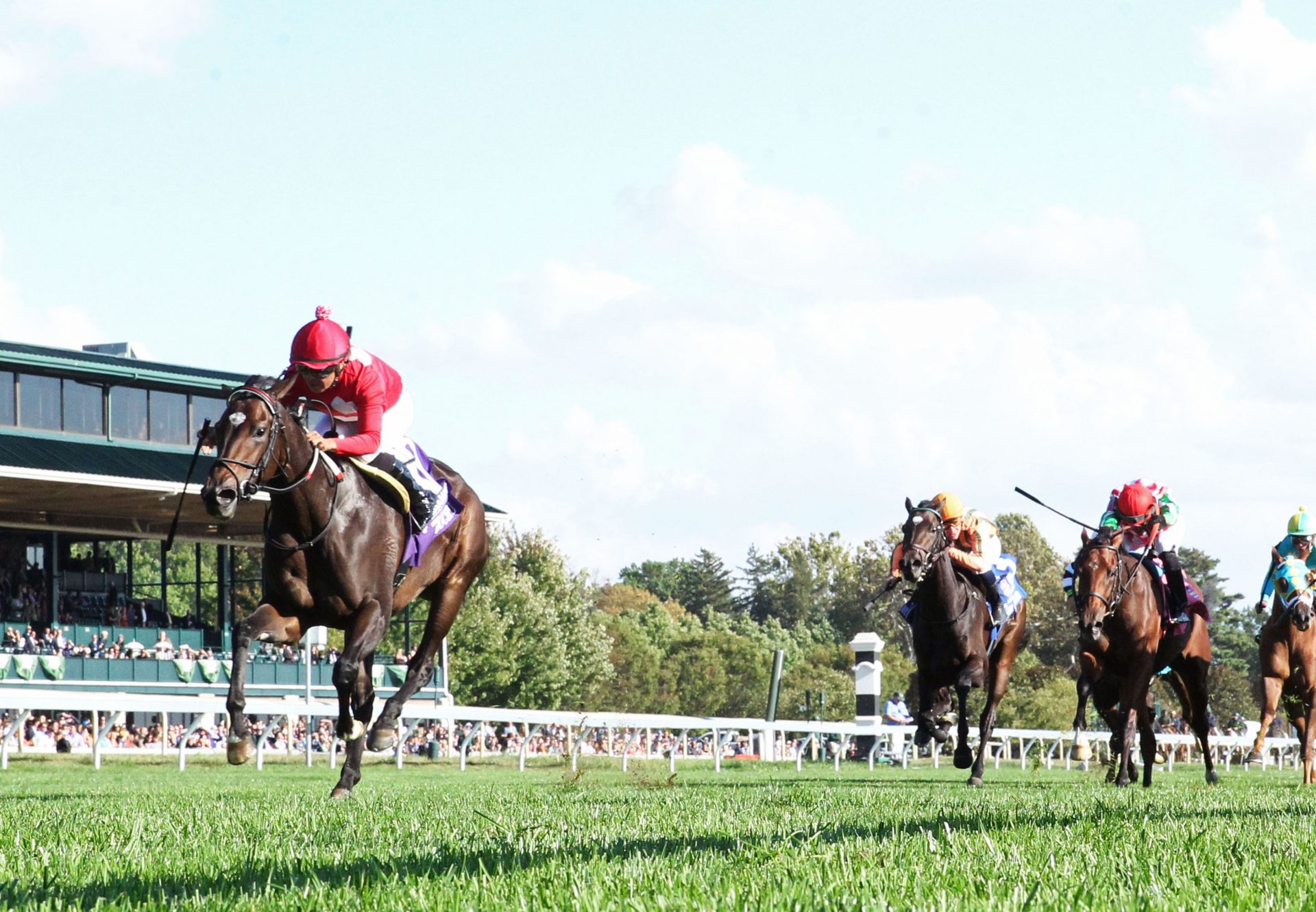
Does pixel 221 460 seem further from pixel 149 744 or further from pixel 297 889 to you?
pixel 149 744

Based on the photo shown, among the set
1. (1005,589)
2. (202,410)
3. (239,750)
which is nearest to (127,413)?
(202,410)

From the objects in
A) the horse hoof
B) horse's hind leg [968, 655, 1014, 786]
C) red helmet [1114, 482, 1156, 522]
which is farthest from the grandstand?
the horse hoof

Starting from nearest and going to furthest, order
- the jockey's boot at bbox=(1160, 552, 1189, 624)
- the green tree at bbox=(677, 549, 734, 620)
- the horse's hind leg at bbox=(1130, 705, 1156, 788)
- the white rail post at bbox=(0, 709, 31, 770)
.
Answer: the horse's hind leg at bbox=(1130, 705, 1156, 788) < the jockey's boot at bbox=(1160, 552, 1189, 624) < the white rail post at bbox=(0, 709, 31, 770) < the green tree at bbox=(677, 549, 734, 620)

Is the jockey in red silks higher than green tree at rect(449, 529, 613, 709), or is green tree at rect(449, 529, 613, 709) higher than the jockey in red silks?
the jockey in red silks

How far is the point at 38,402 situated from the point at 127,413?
8.25 feet

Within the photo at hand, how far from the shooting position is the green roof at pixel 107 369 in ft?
132

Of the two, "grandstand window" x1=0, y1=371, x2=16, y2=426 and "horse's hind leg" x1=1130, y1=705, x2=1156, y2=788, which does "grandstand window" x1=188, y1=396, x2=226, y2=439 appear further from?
"horse's hind leg" x1=1130, y1=705, x2=1156, y2=788

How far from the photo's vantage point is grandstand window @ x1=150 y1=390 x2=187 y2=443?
43.2 meters

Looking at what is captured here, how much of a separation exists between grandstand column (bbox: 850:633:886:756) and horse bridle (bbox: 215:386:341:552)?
19.5m

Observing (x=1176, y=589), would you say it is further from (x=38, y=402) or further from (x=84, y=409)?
(x=84, y=409)

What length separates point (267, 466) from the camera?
29.5ft

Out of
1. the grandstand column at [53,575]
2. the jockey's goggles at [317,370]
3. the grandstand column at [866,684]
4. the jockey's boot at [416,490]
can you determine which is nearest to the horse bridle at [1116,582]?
the jockey's boot at [416,490]

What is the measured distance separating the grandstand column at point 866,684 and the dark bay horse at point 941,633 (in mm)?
14333

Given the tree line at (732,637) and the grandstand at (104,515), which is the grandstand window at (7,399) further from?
the tree line at (732,637)
